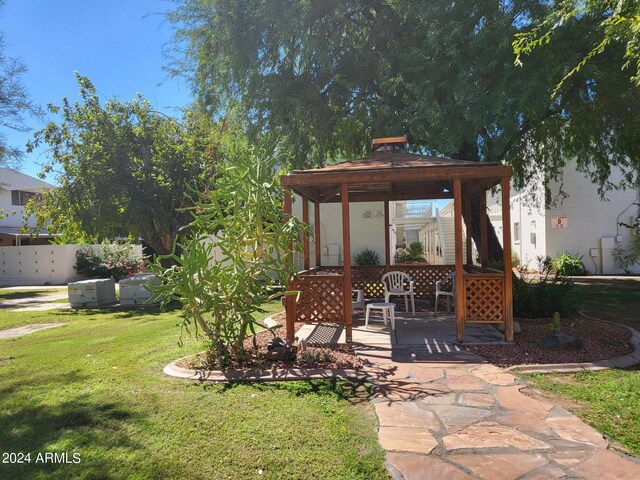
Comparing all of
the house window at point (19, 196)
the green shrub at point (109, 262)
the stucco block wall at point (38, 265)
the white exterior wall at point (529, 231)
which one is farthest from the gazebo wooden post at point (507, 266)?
the house window at point (19, 196)

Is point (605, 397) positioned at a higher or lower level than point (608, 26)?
lower

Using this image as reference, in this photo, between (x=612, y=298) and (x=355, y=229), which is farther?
(x=355, y=229)

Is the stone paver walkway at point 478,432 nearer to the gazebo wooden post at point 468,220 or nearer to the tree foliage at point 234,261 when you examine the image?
the tree foliage at point 234,261

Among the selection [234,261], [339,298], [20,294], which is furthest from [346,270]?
[20,294]

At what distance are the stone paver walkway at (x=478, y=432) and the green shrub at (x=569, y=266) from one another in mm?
13387

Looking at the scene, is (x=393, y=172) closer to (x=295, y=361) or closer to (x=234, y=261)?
(x=234, y=261)

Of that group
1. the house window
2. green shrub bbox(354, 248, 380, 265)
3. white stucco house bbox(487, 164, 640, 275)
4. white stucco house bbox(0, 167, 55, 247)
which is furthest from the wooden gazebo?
the house window

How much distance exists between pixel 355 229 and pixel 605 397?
41.3ft

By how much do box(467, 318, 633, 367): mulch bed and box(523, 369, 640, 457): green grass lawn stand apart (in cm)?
54

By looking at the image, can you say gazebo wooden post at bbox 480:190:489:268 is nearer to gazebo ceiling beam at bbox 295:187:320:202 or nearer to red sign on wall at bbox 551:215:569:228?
gazebo ceiling beam at bbox 295:187:320:202

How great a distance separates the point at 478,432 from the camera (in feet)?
11.8

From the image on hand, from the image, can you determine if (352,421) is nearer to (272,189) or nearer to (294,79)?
(272,189)

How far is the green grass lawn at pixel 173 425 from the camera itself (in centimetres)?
311

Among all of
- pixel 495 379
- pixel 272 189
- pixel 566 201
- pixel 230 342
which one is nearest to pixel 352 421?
pixel 495 379
